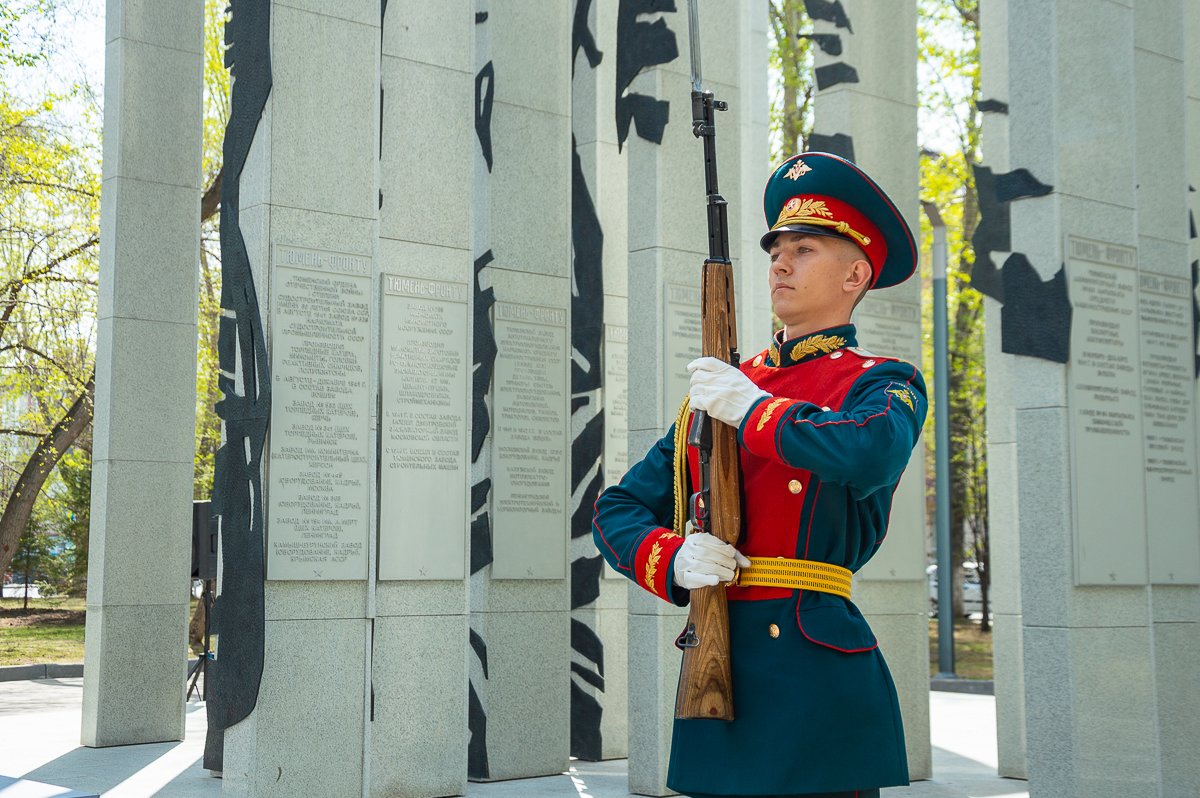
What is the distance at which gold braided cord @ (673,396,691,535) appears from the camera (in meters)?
3.23

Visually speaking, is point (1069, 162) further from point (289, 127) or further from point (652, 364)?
point (289, 127)

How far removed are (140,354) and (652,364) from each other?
4.71m

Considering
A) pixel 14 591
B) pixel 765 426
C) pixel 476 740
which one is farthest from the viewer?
pixel 14 591

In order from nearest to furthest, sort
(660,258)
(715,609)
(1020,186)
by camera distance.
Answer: (715,609) < (1020,186) < (660,258)

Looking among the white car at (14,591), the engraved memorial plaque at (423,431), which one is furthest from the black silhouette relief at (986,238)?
the white car at (14,591)

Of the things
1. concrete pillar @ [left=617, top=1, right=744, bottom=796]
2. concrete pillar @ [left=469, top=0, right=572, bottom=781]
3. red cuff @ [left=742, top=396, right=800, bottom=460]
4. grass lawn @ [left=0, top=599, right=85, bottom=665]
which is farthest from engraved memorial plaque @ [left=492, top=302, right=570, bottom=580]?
grass lawn @ [left=0, top=599, right=85, bottom=665]

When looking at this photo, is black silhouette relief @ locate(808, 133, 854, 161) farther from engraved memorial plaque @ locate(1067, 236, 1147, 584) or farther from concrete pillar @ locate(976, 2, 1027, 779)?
engraved memorial plaque @ locate(1067, 236, 1147, 584)

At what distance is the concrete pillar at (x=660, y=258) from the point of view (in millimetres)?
8508

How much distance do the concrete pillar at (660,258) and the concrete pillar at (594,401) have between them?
1.54m

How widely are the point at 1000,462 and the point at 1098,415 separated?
3.21 m

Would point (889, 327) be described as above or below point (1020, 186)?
below

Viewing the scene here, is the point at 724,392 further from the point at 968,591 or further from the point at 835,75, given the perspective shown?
the point at 968,591

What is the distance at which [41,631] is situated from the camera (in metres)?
24.9

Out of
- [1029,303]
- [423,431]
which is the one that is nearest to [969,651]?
[423,431]
